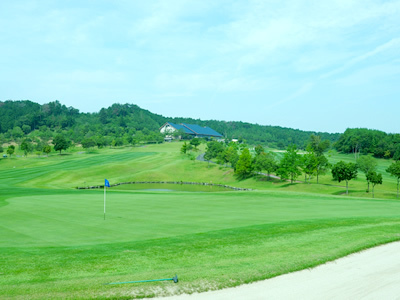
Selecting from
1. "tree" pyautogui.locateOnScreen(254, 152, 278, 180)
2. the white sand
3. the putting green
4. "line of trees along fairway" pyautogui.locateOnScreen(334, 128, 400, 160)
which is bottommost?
the putting green

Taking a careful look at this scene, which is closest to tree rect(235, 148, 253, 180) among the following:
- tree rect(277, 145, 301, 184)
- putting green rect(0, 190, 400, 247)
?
tree rect(277, 145, 301, 184)

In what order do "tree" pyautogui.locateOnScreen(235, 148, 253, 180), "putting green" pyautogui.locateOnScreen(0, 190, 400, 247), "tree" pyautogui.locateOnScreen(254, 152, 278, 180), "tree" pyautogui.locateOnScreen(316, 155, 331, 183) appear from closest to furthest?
"putting green" pyautogui.locateOnScreen(0, 190, 400, 247)
"tree" pyautogui.locateOnScreen(316, 155, 331, 183)
"tree" pyautogui.locateOnScreen(254, 152, 278, 180)
"tree" pyautogui.locateOnScreen(235, 148, 253, 180)

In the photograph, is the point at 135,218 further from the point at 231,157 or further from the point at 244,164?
the point at 231,157

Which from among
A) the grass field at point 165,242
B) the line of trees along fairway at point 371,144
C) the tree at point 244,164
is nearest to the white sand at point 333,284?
the grass field at point 165,242

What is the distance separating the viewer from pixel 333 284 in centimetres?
945

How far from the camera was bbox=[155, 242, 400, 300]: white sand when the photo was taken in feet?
28.3

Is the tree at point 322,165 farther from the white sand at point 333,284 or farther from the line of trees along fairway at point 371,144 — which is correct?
the white sand at point 333,284

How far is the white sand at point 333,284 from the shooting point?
8.62m

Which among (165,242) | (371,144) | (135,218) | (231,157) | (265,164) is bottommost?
(135,218)

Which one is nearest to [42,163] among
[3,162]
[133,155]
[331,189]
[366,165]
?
[3,162]

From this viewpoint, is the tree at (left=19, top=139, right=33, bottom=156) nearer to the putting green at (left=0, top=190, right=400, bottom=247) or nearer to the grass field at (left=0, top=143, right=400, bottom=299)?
the putting green at (left=0, top=190, right=400, bottom=247)

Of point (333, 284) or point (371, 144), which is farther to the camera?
point (371, 144)

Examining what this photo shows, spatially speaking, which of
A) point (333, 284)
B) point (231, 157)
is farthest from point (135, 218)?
point (231, 157)

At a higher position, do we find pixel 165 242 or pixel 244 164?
pixel 244 164
